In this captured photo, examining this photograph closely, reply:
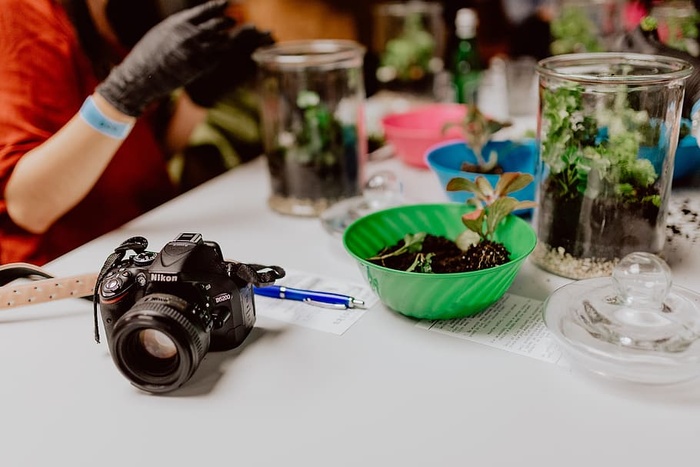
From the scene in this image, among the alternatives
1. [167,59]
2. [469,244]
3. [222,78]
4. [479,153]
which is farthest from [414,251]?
[222,78]

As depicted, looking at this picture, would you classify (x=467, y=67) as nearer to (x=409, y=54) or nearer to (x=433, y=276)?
(x=409, y=54)

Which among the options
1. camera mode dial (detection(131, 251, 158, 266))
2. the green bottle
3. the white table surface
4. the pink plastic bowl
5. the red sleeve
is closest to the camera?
the white table surface

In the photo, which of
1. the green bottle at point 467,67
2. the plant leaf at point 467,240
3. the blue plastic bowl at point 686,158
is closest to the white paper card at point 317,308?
the plant leaf at point 467,240

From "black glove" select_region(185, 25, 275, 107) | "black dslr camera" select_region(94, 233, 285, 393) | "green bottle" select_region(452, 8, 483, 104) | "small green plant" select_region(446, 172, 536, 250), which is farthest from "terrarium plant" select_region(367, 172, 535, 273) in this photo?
"green bottle" select_region(452, 8, 483, 104)

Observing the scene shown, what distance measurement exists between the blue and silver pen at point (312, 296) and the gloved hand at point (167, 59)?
14.0 inches

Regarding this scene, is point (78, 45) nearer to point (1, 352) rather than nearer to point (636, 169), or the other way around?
point (1, 352)

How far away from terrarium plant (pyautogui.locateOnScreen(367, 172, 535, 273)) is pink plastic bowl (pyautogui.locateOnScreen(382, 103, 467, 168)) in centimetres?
35

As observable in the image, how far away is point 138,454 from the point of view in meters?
0.54

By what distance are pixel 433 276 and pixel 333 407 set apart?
17 cm

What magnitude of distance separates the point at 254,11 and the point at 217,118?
1.09ft

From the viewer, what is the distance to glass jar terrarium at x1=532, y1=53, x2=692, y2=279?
73cm

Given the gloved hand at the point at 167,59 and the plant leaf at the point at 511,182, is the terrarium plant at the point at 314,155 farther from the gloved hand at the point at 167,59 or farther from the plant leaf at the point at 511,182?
the plant leaf at the point at 511,182

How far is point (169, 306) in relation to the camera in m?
0.60

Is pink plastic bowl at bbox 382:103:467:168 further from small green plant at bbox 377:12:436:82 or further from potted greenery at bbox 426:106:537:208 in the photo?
small green plant at bbox 377:12:436:82
